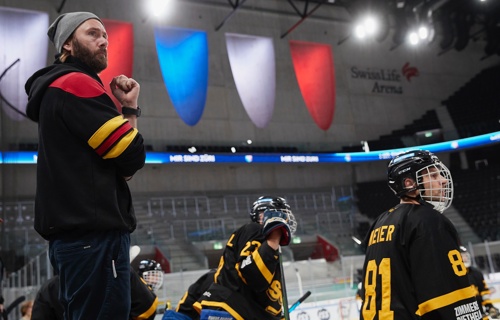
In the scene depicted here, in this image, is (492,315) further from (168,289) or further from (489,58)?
(489,58)

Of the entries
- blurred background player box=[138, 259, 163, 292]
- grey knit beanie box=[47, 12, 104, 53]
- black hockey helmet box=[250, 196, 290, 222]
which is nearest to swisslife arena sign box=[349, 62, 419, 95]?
blurred background player box=[138, 259, 163, 292]

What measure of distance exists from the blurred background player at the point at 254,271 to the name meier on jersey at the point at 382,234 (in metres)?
0.55

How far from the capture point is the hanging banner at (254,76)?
15453 millimetres

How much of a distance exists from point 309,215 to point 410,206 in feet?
43.0

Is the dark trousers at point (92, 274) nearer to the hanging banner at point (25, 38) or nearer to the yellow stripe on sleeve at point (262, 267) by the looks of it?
the yellow stripe on sleeve at point (262, 267)

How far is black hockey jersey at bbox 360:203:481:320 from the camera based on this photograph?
2.05m

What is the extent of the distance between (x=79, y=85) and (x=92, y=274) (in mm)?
567

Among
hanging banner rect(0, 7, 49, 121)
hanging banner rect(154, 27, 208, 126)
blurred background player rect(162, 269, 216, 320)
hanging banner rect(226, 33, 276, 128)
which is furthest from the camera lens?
hanging banner rect(226, 33, 276, 128)

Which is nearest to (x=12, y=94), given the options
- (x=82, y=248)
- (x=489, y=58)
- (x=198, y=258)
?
(x=82, y=248)

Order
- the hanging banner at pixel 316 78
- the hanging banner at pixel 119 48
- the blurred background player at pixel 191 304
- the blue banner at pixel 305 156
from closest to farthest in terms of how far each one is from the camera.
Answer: the blurred background player at pixel 191 304 → the hanging banner at pixel 119 48 → the blue banner at pixel 305 156 → the hanging banner at pixel 316 78

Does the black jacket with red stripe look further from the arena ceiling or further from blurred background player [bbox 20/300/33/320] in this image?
the arena ceiling

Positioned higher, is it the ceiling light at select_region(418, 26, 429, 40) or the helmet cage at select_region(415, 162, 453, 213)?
the ceiling light at select_region(418, 26, 429, 40)

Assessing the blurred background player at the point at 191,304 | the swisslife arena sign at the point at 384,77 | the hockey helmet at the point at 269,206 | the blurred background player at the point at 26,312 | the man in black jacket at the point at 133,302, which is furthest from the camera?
the swisslife arena sign at the point at 384,77

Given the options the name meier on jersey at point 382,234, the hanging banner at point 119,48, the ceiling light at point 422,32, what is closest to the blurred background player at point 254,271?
the name meier on jersey at point 382,234
